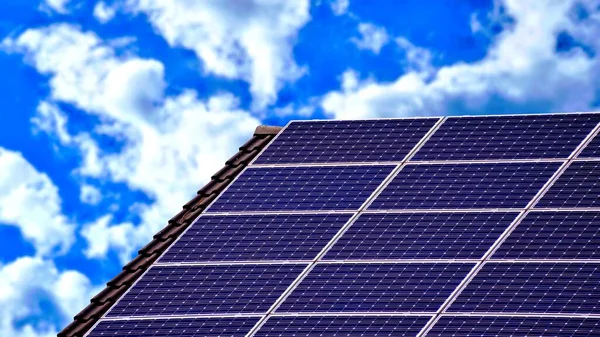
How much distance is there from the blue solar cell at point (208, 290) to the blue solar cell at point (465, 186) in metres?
4.16

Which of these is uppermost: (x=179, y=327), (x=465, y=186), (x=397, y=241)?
(x=465, y=186)

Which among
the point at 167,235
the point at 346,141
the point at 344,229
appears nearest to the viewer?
the point at 344,229

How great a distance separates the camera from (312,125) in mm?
60688

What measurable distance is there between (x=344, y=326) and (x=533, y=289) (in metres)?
4.89

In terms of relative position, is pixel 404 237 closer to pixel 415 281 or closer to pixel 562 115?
pixel 415 281

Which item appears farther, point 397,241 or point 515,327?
point 397,241

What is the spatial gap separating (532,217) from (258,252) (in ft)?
24.6

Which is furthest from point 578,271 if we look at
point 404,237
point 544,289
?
point 404,237

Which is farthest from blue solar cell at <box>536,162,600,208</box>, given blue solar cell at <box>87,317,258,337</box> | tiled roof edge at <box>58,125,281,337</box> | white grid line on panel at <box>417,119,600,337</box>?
tiled roof edge at <box>58,125,281,337</box>

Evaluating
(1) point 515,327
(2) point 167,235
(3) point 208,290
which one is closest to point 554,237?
(1) point 515,327

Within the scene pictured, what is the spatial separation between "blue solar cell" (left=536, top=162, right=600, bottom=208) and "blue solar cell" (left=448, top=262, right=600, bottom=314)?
2.86 metres

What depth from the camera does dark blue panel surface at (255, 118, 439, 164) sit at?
192ft

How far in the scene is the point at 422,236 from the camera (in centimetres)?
5403

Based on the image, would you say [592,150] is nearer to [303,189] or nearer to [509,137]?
[509,137]
